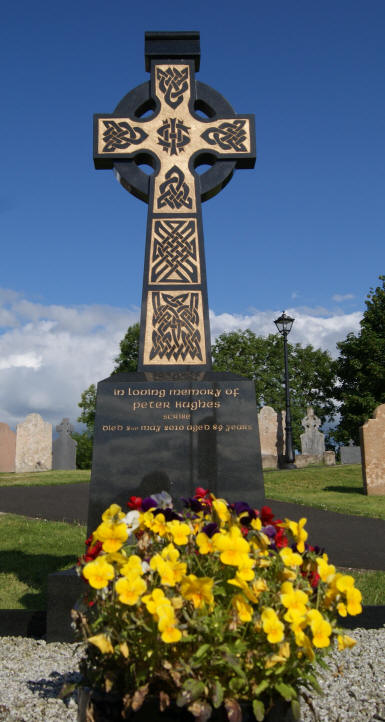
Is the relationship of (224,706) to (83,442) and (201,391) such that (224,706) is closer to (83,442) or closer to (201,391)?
(201,391)

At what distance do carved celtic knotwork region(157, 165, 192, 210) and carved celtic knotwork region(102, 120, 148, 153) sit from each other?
1.79 ft

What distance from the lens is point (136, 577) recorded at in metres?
1.90

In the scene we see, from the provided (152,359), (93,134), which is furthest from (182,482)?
(93,134)

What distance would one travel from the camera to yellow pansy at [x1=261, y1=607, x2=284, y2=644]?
184 cm

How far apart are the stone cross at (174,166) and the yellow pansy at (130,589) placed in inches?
135

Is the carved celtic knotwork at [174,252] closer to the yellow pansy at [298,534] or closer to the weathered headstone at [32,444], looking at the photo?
the yellow pansy at [298,534]

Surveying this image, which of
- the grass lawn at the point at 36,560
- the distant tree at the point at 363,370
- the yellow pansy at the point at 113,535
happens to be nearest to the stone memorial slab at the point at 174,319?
the grass lawn at the point at 36,560

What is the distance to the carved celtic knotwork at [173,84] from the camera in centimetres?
604

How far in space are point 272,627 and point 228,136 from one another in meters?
5.34

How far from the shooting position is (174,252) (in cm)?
558

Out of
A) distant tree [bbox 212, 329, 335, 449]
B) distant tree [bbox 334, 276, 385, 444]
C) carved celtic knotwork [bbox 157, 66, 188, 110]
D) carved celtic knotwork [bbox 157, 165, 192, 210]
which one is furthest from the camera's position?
distant tree [bbox 212, 329, 335, 449]

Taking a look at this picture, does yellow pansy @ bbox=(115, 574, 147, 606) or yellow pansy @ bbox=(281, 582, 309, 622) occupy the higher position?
yellow pansy @ bbox=(115, 574, 147, 606)

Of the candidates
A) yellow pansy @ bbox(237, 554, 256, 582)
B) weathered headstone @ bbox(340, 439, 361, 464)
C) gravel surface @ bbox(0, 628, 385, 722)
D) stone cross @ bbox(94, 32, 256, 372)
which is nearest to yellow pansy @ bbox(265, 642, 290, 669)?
yellow pansy @ bbox(237, 554, 256, 582)

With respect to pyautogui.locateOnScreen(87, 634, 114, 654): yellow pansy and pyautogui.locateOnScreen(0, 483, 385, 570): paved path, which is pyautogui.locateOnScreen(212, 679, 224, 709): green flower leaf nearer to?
pyautogui.locateOnScreen(87, 634, 114, 654): yellow pansy
